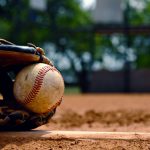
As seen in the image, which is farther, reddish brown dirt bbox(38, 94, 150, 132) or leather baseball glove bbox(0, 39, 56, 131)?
reddish brown dirt bbox(38, 94, 150, 132)

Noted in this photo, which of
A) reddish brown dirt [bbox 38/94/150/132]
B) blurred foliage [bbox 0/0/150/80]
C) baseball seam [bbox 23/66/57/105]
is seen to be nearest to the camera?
baseball seam [bbox 23/66/57/105]

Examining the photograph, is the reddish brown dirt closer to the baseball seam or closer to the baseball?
the baseball

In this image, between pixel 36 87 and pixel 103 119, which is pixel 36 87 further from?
pixel 103 119

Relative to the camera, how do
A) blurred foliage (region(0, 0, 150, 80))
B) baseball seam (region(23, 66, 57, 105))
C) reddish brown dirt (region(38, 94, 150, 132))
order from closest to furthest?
baseball seam (region(23, 66, 57, 105))
reddish brown dirt (region(38, 94, 150, 132))
blurred foliage (region(0, 0, 150, 80))

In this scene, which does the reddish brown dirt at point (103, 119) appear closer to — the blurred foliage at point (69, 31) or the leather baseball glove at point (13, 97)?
the leather baseball glove at point (13, 97)

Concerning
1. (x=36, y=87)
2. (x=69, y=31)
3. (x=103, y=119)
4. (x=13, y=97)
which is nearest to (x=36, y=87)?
(x=36, y=87)

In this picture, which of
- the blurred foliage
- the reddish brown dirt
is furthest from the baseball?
the blurred foliage

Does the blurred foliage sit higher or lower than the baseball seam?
higher
